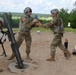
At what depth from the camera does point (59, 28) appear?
1018cm

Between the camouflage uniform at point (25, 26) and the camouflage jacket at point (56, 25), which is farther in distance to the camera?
the camouflage jacket at point (56, 25)

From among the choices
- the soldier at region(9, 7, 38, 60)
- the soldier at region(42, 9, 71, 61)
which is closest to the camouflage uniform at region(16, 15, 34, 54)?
the soldier at region(9, 7, 38, 60)

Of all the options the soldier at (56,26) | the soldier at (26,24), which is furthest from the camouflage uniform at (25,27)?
the soldier at (56,26)

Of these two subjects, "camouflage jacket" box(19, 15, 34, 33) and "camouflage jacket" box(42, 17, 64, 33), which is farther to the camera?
"camouflage jacket" box(42, 17, 64, 33)

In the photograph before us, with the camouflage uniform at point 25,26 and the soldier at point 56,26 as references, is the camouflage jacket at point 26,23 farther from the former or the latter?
the soldier at point 56,26

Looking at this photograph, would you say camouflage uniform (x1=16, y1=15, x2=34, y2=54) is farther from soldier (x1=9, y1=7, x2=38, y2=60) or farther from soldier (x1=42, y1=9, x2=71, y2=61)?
soldier (x1=42, y1=9, x2=71, y2=61)

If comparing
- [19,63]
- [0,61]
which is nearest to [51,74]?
[19,63]

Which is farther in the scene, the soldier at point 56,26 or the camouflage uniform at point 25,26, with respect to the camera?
the soldier at point 56,26

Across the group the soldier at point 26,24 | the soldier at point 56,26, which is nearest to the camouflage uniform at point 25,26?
the soldier at point 26,24

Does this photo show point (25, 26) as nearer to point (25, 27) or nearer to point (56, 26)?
point (25, 27)

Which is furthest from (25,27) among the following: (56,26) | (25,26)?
(56,26)

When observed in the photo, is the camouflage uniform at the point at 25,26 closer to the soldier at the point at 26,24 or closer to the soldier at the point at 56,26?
the soldier at the point at 26,24

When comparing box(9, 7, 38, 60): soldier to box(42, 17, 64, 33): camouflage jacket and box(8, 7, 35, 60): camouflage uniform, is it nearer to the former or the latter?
box(8, 7, 35, 60): camouflage uniform

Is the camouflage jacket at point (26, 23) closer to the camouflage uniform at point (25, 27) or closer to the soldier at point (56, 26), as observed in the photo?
the camouflage uniform at point (25, 27)
